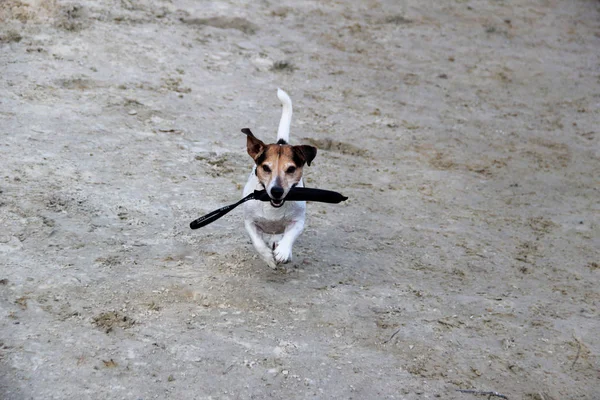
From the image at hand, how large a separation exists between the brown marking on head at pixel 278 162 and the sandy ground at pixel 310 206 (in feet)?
2.44

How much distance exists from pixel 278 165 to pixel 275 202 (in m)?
0.24

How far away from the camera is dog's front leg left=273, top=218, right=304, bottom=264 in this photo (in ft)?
17.0

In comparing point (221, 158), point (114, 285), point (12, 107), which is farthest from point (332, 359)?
point (12, 107)

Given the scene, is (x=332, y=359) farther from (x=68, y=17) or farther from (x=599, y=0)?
(x=599, y=0)

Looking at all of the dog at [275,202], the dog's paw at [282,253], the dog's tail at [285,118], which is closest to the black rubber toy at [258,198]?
A: the dog at [275,202]

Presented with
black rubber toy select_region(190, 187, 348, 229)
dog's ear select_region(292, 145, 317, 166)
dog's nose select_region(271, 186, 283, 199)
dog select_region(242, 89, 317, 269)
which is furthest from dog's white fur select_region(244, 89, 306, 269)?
dog's nose select_region(271, 186, 283, 199)

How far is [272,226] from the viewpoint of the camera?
538 centimetres

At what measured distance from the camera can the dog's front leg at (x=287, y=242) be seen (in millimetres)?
5168

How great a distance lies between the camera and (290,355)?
451 centimetres

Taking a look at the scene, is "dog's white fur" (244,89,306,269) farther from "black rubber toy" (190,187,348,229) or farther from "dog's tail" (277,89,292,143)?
"dog's tail" (277,89,292,143)

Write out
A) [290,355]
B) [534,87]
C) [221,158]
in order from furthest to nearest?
[534,87] < [221,158] < [290,355]

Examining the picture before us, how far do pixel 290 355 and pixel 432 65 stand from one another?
6577 millimetres

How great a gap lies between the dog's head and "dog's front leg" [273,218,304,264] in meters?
0.28

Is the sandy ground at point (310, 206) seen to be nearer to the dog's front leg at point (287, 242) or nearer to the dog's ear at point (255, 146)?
the dog's front leg at point (287, 242)
